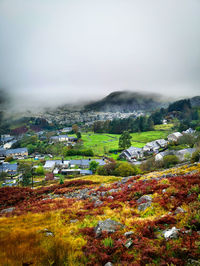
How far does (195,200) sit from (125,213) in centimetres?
458

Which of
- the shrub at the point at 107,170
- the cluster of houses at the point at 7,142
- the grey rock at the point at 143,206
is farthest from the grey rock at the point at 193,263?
the cluster of houses at the point at 7,142

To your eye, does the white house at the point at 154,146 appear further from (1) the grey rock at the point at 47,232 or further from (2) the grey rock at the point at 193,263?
(2) the grey rock at the point at 193,263

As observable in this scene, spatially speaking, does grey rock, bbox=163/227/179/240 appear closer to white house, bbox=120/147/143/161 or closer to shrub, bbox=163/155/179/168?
shrub, bbox=163/155/179/168

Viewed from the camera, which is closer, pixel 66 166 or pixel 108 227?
pixel 108 227

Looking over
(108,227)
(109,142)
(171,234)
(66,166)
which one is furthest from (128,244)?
(109,142)

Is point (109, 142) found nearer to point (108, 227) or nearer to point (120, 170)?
point (120, 170)

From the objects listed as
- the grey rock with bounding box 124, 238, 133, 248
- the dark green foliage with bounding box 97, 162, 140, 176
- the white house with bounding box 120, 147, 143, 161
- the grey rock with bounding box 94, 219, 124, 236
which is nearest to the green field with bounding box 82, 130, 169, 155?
the white house with bounding box 120, 147, 143, 161

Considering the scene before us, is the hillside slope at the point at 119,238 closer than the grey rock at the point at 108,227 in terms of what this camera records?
Yes

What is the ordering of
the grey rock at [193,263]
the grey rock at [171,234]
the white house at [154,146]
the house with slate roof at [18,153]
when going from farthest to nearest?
the house with slate roof at [18,153]
the white house at [154,146]
the grey rock at [171,234]
the grey rock at [193,263]

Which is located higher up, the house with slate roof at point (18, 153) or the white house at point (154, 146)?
the white house at point (154, 146)

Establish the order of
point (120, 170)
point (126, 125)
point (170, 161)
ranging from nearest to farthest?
point (170, 161) < point (120, 170) < point (126, 125)

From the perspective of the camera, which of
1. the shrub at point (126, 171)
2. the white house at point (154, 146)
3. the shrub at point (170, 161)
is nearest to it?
the shrub at point (126, 171)

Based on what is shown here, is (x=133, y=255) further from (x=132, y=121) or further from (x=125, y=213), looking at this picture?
(x=132, y=121)

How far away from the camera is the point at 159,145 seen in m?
94.4
